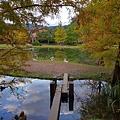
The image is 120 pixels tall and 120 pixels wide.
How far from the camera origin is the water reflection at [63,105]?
227 inches

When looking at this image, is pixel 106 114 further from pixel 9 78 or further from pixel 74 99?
pixel 9 78

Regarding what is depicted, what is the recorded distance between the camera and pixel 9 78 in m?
10.6

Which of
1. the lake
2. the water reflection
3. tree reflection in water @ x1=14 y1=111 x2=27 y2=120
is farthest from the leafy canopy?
the lake

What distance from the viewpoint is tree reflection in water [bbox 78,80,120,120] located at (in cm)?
558

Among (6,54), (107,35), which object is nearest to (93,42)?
(107,35)

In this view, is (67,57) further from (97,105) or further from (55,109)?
(55,109)

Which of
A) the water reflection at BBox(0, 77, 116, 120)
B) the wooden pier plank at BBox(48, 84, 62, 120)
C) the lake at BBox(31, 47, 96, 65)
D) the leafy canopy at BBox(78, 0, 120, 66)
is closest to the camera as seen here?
the wooden pier plank at BBox(48, 84, 62, 120)

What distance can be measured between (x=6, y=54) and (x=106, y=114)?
3752mm

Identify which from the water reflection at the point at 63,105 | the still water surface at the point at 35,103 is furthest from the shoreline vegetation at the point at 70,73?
the water reflection at the point at 63,105

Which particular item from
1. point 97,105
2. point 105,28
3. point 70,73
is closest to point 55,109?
point 97,105

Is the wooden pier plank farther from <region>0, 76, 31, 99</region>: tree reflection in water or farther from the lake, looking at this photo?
the lake

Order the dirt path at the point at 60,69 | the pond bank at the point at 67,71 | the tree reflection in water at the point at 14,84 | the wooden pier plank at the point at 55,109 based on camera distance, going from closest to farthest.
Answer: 1. the wooden pier plank at the point at 55,109
2. the tree reflection in water at the point at 14,84
3. the pond bank at the point at 67,71
4. the dirt path at the point at 60,69

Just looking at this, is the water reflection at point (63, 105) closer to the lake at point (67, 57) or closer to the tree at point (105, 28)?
the tree at point (105, 28)

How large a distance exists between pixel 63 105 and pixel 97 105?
130cm
